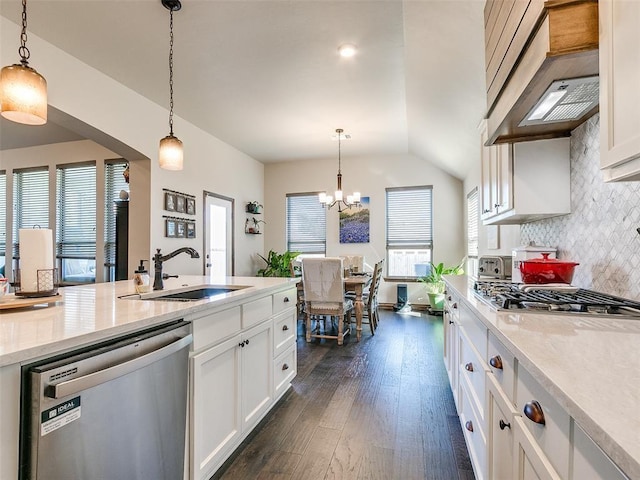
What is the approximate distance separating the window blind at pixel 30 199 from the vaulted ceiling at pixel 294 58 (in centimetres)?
72

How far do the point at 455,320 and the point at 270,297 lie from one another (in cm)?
132

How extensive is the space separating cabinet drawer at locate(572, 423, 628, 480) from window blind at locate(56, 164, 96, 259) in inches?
219

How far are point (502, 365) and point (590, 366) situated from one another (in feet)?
1.27

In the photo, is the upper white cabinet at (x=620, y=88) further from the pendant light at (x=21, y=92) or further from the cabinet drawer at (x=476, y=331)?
the pendant light at (x=21, y=92)

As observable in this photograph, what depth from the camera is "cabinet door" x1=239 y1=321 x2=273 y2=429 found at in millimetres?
1929

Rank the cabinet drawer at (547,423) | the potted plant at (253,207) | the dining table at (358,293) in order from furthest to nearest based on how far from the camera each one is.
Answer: the potted plant at (253,207)
the dining table at (358,293)
the cabinet drawer at (547,423)

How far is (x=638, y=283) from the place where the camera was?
1456 millimetres

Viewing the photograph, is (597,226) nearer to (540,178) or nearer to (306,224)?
(540,178)

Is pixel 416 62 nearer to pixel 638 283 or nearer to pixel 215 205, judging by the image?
pixel 638 283

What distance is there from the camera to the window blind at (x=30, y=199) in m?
5.20

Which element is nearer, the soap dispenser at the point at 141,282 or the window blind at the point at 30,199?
the soap dispenser at the point at 141,282

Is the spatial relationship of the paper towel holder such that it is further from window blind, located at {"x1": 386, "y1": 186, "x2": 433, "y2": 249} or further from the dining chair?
window blind, located at {"x1": 386, "y1": 186, "x2": 433, "y2": 249}

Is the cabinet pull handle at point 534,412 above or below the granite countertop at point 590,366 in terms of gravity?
below

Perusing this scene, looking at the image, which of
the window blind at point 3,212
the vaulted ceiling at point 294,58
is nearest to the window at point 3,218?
the window blind at point 3,212
